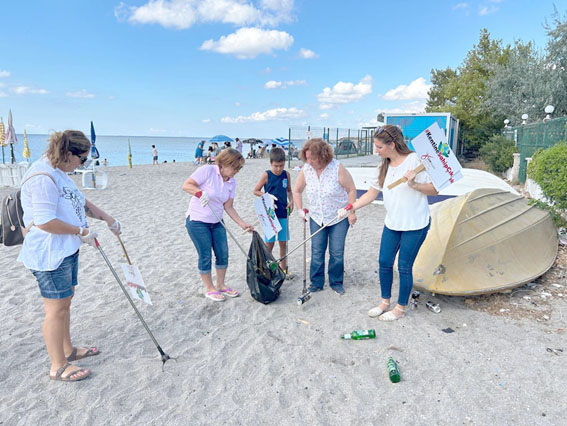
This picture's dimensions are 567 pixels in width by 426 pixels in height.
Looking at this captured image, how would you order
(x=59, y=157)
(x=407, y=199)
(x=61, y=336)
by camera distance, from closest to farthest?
1. (x=59, y=157)
2. (x=61, y=336)
3. (x=407, y=199)

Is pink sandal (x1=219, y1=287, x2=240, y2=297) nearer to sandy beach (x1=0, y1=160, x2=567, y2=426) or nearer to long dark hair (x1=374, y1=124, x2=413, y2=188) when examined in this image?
sandy beach (x1=0, y1=160, x2=567, y2=426)

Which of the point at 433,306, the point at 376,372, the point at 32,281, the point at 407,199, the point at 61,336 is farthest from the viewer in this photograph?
the point at 32,281

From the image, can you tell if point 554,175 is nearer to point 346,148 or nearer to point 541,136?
point 541,136

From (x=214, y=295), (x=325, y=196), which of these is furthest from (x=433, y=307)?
(x=214, y=295)

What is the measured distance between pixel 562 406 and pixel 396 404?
985mm

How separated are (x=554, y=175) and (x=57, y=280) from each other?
233 inches

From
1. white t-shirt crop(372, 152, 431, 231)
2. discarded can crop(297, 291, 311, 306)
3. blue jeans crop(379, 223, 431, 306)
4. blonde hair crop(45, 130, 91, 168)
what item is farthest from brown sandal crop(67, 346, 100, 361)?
white t-shirt crop(372, 152, 431, 231)

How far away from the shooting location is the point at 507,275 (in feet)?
12.0

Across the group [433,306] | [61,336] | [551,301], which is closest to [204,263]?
[61,336]

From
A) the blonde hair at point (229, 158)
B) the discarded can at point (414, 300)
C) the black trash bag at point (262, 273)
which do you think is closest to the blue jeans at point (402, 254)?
the discarded can at point (414, 300)

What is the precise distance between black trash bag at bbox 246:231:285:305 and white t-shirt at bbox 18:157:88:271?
163 centimetres

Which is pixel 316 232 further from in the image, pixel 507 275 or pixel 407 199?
pixel 507 275

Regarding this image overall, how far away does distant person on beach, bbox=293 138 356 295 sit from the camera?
362 cm

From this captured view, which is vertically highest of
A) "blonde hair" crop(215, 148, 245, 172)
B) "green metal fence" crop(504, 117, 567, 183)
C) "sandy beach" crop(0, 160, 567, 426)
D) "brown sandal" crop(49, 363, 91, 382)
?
"green metal fence" crop(504, 117, 567, 183)
